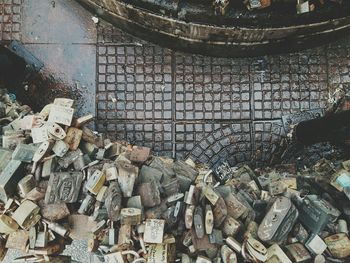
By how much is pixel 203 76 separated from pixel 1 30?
188 centimetres

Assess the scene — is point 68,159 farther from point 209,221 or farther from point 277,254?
point 277,254

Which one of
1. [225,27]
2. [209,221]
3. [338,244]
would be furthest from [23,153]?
[225,27]

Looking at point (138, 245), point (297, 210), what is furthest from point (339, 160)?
point (138, 245)

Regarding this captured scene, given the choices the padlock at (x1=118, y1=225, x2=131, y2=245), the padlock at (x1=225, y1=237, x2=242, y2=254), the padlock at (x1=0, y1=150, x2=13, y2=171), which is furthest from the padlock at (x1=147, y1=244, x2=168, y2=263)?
the padlock at (x1=0, y1=150, x2=13, y2=171)

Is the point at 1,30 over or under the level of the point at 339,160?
over

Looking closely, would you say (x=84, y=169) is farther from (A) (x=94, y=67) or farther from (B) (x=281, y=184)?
(A) (x=94, y=67)

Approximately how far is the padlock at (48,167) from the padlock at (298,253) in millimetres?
1473

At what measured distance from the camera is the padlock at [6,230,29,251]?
358 cm

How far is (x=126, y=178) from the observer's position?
3506mm

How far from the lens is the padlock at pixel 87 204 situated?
3.52 metres

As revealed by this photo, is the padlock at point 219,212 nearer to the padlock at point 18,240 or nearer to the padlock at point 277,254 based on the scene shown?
the padlock at point 277,254

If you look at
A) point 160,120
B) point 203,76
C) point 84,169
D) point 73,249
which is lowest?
point 73,249

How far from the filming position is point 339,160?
4.99 meters

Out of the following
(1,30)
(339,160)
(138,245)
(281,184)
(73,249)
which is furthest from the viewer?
(1,30)
